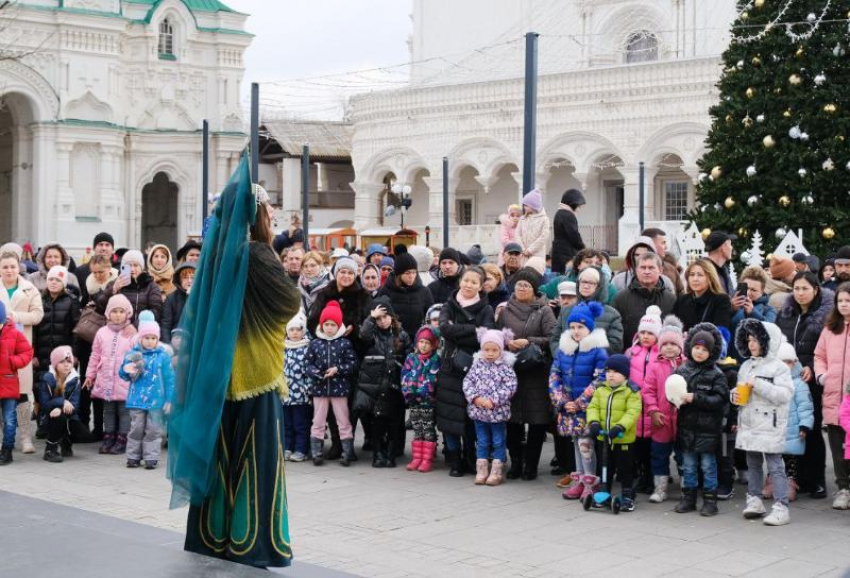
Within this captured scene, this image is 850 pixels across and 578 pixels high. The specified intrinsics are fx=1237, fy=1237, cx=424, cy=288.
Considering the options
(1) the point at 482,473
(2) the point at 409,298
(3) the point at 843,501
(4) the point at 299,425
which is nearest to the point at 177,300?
(4) the point at 299,425

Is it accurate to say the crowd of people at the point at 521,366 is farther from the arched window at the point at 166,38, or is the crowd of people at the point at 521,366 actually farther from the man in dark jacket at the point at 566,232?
the arched window at the point at 166,38

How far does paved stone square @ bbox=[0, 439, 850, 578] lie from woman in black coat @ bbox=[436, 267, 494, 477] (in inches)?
11.8

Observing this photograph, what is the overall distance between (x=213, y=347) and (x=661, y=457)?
4705 millimetres

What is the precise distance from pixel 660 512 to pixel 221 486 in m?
4.19

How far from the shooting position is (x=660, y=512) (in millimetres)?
9383

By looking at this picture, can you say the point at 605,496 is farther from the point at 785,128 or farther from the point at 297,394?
the point at 785,128

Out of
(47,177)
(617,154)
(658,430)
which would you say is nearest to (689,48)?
(617,154)

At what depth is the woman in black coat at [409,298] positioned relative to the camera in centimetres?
1205

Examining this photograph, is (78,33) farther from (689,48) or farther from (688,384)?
(688,384)

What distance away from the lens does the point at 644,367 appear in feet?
32.3

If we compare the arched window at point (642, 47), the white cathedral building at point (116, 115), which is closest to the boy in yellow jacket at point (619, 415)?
the white cathedral building at point (116, 115)

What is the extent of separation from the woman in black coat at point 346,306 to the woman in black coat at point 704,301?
3116mm

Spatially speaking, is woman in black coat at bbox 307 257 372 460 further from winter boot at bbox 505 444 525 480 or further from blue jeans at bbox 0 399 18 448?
blue jeans at bbox 0 399 18 448

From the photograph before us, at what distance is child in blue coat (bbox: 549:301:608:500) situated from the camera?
984cm
